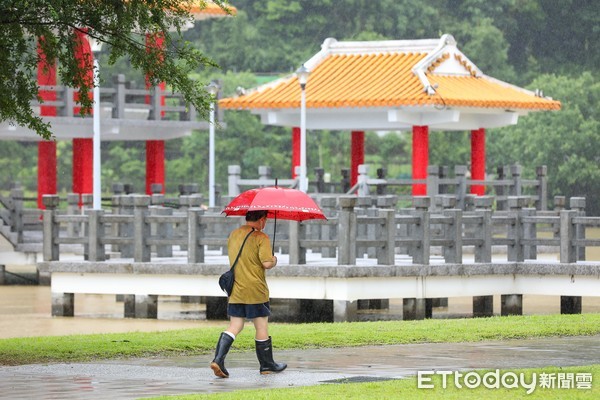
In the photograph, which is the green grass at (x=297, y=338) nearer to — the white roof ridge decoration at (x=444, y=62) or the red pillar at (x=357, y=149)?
the white roof ridge decoration at (x=444, y=62)

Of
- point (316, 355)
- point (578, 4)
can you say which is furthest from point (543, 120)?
point (316, 355)

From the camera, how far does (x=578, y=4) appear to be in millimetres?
69125

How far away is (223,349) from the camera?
48.8 feet

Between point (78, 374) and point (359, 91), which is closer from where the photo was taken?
point (78, 374)

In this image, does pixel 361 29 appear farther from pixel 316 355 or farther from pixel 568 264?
pixel 316 355

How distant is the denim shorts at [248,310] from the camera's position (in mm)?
15195

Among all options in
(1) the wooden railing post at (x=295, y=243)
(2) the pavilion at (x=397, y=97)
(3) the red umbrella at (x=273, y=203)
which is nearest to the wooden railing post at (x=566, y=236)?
(1) the wooden railing post at (x=295, y=243)

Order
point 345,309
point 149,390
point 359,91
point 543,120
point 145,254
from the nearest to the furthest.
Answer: point 149,390 < point 345,309 < point 145,254 < point 359,91 < point 543,120

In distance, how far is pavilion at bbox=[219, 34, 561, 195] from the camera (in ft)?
121

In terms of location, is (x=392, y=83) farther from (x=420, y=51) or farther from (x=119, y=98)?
(x=119, y=98)

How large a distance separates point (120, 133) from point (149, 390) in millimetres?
27142

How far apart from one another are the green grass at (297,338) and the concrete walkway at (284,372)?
1.60ft

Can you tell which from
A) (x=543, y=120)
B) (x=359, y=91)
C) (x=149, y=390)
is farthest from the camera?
(x=543, y=120)
